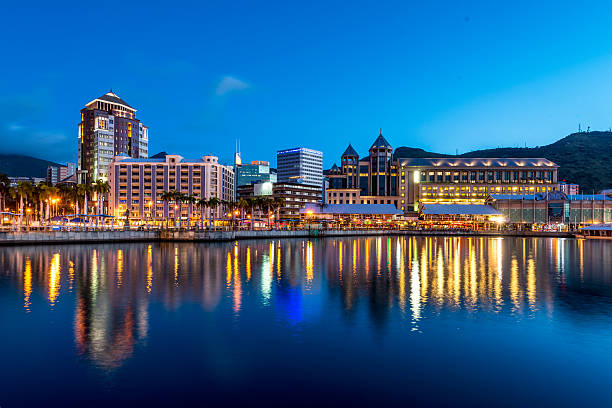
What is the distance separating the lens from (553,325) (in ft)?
92.7

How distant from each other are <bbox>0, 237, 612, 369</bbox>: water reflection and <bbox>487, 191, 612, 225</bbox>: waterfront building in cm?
13678

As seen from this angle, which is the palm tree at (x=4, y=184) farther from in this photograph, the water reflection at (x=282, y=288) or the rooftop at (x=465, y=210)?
the rooftop at (x=465, y=210)

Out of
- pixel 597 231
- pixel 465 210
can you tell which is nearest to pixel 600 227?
pixel 597 231

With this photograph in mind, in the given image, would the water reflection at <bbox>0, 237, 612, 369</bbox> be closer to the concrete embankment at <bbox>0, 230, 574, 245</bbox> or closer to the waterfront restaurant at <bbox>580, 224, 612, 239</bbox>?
the concrete embankment at <bbox>0, 230, 574, 245</bbox>

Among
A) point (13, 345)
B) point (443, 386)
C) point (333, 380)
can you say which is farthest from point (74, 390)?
point (443, 386)

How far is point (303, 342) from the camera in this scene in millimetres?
24453

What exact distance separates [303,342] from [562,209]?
639 feet

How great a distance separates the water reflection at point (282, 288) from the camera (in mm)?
29672

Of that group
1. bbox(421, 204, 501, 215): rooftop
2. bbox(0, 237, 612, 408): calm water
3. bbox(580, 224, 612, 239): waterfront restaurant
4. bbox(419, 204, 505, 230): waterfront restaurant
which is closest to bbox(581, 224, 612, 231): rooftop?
bbox(580, 224, 612, 239): waterfront restaurant

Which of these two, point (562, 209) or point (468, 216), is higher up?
point (562, 209)

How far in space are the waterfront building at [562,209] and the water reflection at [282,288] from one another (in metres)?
137

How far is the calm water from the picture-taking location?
58.2 feet

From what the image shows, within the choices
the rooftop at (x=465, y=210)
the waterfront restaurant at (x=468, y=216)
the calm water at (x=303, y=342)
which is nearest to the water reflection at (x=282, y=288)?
the calm water at (x=303, y=342)

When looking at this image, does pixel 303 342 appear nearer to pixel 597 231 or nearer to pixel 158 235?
pixel 158 235
